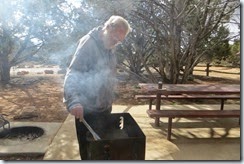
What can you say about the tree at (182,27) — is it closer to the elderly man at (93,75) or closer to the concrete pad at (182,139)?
the concrete pad at (182,139)

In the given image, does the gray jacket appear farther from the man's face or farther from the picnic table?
the picnic table

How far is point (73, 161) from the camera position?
3.73 feet

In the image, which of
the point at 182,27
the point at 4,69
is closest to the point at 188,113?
the point at 182,27

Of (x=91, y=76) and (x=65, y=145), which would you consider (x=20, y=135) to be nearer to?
(x=65, y=145)

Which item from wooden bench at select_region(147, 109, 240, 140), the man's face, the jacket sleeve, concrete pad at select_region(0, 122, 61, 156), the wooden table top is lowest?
concrete pad at select_region(0, 122, 61, 156)

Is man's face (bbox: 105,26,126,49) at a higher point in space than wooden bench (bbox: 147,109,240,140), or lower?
higher

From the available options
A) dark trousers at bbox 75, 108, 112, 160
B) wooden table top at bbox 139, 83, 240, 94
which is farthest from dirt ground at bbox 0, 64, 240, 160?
dark trousers at bbox 75, 108, 112, 160

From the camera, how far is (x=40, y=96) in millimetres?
1828

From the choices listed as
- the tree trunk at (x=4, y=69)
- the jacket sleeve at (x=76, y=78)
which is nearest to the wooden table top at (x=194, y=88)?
the jacket sleeve at (x=76, y=78)

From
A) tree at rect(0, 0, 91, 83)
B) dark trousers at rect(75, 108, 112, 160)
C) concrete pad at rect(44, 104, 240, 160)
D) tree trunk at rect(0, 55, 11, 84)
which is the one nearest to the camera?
dark trousers at rect(75, 108, 112, 160)

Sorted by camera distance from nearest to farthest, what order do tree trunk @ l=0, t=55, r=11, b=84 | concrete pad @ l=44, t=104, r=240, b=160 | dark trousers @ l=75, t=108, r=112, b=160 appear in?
dark trousers @ l=75, t=108, r=112, b=160, concrete pad @ l=44, t=104, r=240, b=160, tree trunk @ l=0, t=55, r=11, b=84

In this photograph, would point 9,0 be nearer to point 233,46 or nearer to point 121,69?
point 121,69

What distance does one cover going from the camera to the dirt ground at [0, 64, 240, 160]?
1.56 meters

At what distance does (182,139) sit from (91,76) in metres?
0.85
